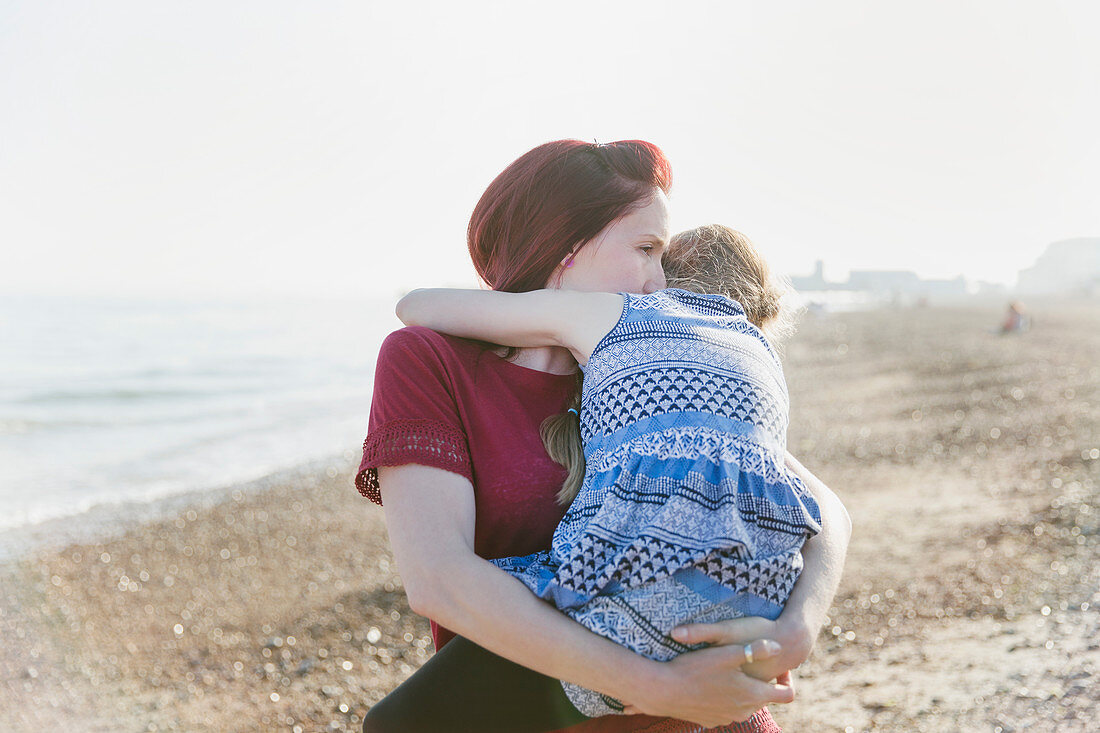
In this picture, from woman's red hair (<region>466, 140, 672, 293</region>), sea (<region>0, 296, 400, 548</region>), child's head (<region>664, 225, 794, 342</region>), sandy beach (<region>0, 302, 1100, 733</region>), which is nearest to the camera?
woman's red hair (<region>466, 140, 672, 293</region>)

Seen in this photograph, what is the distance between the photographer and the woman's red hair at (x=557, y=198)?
1.60 m

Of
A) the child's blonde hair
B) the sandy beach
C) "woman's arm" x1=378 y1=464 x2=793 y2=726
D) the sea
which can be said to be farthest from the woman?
the sea

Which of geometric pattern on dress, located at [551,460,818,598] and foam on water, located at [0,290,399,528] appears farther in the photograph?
foam on water, located at [0,290,399,528]

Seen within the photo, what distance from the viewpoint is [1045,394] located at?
37.8ft

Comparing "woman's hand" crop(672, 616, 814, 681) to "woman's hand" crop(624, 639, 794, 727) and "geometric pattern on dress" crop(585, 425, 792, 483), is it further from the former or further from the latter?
"geometric pattern on dress" crop(585, 425, 792, 483)

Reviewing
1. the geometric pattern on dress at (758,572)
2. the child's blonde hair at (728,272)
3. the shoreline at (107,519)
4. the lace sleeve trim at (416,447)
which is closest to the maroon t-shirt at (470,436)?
the lace sleeve trim at (416,447)

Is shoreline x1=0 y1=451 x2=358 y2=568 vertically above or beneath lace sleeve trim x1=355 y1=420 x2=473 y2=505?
beneath

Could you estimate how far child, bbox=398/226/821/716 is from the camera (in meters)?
1.24

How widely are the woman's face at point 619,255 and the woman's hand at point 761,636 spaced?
0.72 m

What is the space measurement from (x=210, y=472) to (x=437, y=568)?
10.9 meters

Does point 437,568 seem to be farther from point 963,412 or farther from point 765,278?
point 963,412

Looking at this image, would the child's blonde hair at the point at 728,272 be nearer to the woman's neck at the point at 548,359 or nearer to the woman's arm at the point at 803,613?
the woman's neck at the point at 548,359

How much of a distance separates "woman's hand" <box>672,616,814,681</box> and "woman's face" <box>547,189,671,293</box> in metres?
0.72

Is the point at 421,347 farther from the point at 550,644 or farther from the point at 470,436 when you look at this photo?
the point at 550,644
